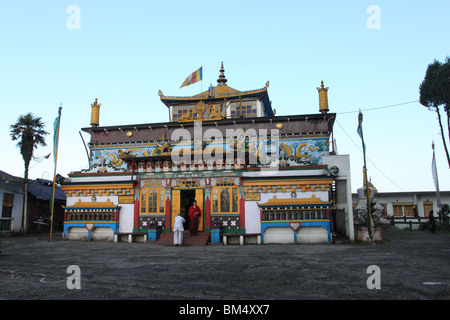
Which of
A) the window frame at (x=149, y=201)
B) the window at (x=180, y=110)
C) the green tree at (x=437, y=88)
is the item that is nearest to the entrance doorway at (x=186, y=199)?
the window frame at (x=149, y=201)

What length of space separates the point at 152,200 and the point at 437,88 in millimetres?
29482

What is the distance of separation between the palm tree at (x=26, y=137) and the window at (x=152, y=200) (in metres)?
→ 12.8

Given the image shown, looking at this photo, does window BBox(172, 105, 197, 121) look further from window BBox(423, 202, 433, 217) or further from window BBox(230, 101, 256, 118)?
window BBox(423, 202, 433, 217)

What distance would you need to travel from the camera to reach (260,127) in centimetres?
2678

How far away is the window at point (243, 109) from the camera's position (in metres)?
29.2

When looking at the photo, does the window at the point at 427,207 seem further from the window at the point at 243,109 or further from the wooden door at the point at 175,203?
the wooden door at the point at 175,203

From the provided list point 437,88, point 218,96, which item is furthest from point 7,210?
point 437,88

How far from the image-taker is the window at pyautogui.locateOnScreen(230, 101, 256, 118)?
29.2 m

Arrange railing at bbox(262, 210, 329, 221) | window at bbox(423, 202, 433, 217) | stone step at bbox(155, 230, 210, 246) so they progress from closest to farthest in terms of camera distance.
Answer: stone step at bbox(155, 230, 210, 246)
railing at bbox(262, 210, 329, 221)
window at bbox(423, 202, 433, 217)

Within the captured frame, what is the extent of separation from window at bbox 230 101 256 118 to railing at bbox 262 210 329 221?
11.6m

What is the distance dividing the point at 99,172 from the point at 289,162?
39.4 ft

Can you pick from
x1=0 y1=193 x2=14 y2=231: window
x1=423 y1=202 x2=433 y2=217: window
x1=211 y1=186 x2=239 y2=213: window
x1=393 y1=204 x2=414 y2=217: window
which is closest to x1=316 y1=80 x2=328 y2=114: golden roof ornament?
x1=211 y1=186 x2=239 y2=213: window

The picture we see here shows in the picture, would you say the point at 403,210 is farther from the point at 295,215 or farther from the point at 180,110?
the point at 180,110
